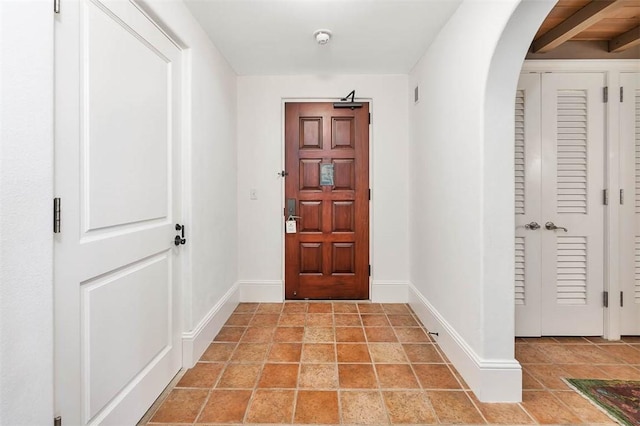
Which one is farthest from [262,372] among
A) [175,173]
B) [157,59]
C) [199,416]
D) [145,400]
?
[157,59]

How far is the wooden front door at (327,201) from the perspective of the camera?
11.1 feet

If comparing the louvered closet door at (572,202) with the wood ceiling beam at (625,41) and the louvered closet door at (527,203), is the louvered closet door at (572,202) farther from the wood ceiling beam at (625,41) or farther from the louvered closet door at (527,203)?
the wood ceiling beam at (625,41)

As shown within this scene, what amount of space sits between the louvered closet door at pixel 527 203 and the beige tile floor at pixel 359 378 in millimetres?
243

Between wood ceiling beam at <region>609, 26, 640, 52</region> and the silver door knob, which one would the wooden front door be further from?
wood ceiling beam at <region>609, 26, 640, 52</region>

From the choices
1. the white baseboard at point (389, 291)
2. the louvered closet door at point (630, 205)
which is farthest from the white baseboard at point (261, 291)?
the louvered closet door at point (630, 205)

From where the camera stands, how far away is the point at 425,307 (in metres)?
2.73

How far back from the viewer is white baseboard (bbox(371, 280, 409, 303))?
3363mm

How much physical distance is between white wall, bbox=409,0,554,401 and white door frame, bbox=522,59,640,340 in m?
0.87

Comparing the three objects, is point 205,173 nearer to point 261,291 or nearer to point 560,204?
point 261,291

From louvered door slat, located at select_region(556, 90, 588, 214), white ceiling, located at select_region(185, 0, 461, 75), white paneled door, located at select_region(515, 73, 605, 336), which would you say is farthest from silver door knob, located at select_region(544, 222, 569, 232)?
white ceiling, located at select_region(185, 0, 461, 75)

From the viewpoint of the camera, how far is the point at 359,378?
76.9 inches

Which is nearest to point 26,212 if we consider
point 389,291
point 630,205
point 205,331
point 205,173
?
point 205,173

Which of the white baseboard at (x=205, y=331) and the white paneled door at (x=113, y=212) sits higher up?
the white paneled door at (x=113, y=212)

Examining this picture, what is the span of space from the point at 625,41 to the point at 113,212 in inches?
143
